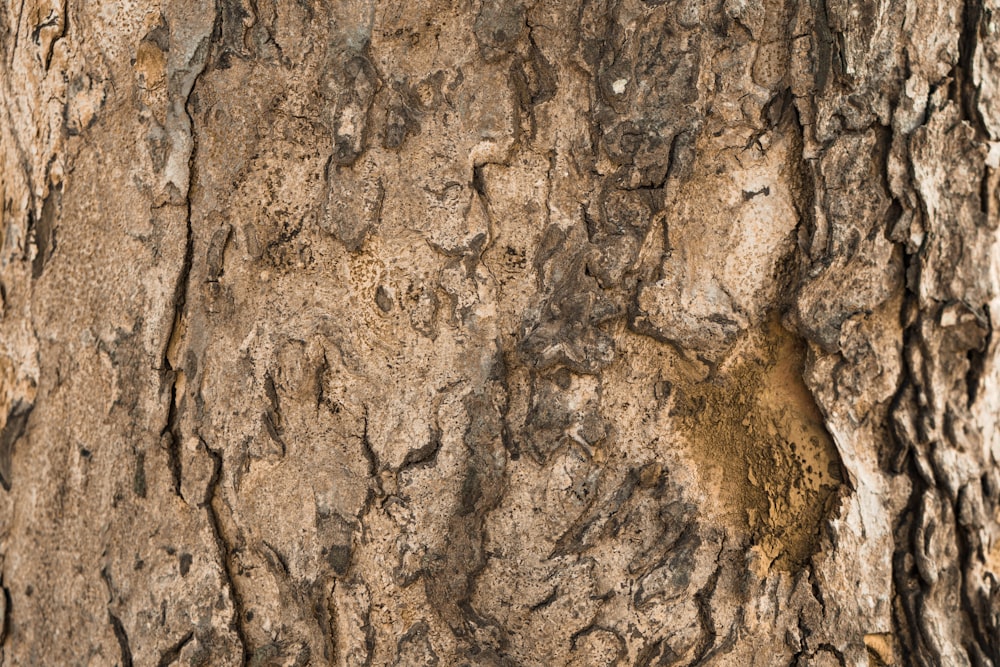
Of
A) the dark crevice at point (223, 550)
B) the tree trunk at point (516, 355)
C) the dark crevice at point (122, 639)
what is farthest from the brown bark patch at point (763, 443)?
the dark crevice at point (122, 639)

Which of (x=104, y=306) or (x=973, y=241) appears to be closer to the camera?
(x=973, y=241)

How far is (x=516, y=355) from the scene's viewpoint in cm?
103

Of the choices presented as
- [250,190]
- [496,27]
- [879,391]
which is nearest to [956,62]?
[879,391]

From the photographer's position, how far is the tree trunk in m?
1.01

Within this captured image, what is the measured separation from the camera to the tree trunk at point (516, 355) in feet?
3.30

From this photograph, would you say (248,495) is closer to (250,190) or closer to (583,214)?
(250,190)

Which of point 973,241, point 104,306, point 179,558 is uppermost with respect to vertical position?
point 973,241

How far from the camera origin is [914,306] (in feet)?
3.25

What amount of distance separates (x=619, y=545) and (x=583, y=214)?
15.9 inches

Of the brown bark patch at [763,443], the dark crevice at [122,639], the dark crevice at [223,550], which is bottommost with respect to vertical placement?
the dark crevice at [122,639]

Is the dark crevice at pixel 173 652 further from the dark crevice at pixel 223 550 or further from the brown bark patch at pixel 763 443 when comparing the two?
the brown bark patch at pixel 763 443

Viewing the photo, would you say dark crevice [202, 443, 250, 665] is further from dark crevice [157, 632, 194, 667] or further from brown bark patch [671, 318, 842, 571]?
brown bark patch [671, 318, 842, 571]

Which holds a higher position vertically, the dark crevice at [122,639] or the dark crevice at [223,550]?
the dark crevice at [223,550]

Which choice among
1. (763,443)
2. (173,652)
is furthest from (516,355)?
(173,652)
